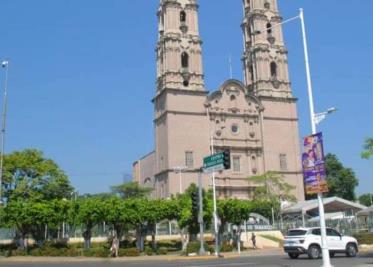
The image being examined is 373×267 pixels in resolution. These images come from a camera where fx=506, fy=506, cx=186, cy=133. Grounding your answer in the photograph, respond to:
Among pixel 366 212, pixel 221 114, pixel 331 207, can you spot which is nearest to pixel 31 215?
pixel 366 212

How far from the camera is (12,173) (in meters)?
56.4

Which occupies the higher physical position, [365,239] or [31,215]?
[31,215]

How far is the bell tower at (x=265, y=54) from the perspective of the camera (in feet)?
279

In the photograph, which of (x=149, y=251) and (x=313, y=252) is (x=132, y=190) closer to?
(x=149, y=251)

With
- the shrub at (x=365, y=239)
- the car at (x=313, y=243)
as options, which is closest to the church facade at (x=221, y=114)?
the shrub at (x=365, y=239)

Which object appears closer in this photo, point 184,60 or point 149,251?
point 149,251

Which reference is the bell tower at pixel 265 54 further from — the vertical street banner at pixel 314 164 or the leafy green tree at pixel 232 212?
the vertical street banner at pixel 314 164

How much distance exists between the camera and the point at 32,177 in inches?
2255

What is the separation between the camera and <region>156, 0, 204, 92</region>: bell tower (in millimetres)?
78188

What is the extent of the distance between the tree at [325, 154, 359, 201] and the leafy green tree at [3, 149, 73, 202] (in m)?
63.9

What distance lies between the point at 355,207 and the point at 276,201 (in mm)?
9844

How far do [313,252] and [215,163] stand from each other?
8263 mm

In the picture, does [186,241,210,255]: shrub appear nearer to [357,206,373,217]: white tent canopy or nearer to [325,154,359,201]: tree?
[357,206,373,217]: white tent canopy

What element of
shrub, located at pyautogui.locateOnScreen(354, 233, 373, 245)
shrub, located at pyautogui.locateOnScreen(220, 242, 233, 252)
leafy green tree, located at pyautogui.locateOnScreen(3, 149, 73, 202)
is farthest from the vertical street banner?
leafy green tree, located at pyautogui.locateOnScreen(3, 149, 73, 202)
